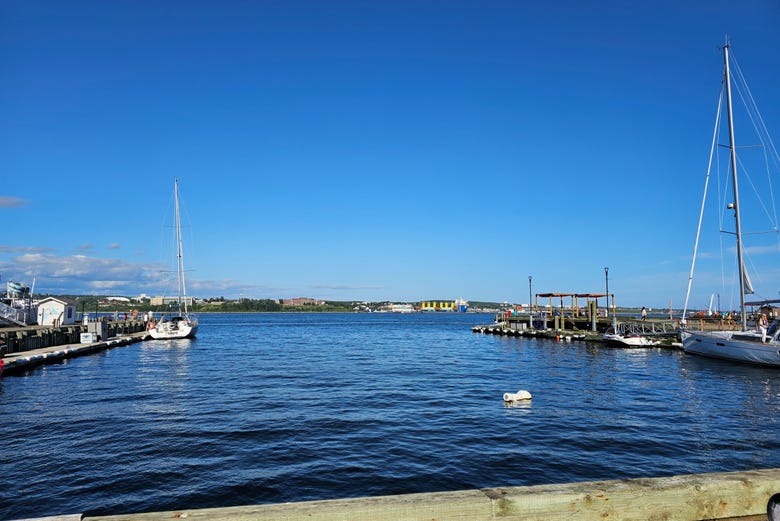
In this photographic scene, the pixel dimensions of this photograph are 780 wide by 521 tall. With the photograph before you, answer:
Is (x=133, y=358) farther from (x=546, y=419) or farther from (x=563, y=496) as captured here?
(x=563, y=496)

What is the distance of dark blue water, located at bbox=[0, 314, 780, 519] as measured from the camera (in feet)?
41.4

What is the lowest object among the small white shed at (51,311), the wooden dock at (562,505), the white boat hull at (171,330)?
the white boat hull at (171,330)

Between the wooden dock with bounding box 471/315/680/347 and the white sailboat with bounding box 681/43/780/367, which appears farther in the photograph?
the wooden dock with bounding box 471/315/680/347

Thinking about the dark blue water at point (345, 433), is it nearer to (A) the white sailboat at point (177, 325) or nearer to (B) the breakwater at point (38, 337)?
(B) the breakwater at point (38, 337)

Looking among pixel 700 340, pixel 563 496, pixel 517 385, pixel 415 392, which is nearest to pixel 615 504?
pixel 563 496

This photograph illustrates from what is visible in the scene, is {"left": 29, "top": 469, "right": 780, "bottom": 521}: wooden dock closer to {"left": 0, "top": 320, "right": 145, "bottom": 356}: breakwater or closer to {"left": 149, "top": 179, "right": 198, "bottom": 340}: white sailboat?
{"left": 0, "top": 320, "right": 145, "bottom": 356}: breakwater

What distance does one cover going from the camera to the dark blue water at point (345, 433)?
41.4 ft

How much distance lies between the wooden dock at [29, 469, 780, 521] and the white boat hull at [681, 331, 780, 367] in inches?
1497

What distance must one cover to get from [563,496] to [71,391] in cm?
2958

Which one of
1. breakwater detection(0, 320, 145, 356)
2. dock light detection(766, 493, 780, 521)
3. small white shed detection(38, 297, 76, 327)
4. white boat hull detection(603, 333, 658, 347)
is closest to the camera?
dock light detection(766, 493, 780, 521)

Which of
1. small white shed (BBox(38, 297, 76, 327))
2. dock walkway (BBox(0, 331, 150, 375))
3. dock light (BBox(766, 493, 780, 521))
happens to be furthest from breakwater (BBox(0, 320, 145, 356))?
dock light (BBox(766, 493, 780, 521))

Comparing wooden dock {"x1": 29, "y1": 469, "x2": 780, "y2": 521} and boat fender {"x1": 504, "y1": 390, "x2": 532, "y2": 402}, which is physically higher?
wooden dock {"x1": 29, "y1": 469, "x2": 780, "y2": 521}

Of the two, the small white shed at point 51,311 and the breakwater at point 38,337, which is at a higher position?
the small white shed at point 51,311

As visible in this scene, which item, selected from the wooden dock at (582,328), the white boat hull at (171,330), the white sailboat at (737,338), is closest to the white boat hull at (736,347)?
the white sailboat at (737,338)
